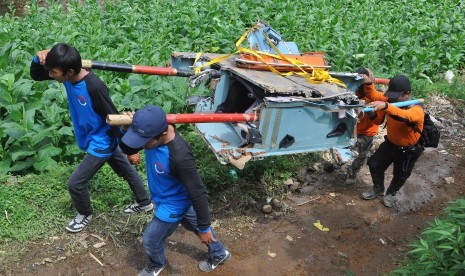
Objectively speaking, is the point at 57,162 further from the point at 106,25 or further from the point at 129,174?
the point at 106,25

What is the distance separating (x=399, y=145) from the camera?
19.6ft

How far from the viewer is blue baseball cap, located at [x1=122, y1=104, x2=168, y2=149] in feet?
12.2

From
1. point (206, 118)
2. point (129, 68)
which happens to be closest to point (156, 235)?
point (206, 118)

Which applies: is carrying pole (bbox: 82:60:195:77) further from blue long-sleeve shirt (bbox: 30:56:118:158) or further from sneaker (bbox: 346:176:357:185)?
sneaker (bbox: 346:176:357:185)

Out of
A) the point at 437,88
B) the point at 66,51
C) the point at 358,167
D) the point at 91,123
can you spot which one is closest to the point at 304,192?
the point at 358,167

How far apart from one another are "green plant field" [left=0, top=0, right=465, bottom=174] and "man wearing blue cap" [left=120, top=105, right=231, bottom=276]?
2.29 meters

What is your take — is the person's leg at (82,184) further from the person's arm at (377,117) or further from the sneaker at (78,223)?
the person's arm at (377,117)

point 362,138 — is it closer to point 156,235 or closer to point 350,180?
point 350,180

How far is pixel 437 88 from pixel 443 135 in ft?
5.34

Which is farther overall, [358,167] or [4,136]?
[358,167]

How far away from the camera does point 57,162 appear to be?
6273 mm

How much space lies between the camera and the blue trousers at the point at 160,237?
4363 millimetres

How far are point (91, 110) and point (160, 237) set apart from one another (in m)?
1.35

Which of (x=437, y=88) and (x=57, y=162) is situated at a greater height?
(x=437, y=88)
